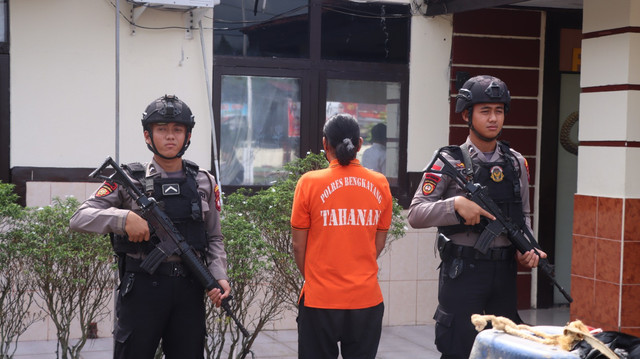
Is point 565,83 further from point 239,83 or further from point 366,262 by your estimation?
point 366,262

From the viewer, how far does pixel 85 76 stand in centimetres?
688

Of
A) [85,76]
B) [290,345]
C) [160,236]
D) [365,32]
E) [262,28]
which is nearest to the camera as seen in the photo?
[160,236]

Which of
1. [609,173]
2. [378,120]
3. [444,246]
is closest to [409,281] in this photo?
[378,120]

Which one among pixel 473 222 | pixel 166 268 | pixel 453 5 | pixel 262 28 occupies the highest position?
pixel 453 5

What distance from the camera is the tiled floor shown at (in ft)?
21.6

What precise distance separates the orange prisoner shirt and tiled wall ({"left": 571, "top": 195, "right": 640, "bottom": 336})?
113 inches

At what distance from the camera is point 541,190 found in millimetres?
8469

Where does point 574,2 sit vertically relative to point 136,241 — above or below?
above

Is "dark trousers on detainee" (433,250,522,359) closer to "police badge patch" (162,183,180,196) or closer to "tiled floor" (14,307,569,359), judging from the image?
"police badge patch" (162,183,180,196)

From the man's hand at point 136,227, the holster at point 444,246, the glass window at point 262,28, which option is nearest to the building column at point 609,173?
the holster at point 444,246

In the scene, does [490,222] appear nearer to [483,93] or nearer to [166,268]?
[483,93]

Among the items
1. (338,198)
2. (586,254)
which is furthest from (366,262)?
(586,254)

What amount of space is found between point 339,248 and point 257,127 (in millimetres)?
3621

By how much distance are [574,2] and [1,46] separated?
16.6 ft
